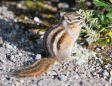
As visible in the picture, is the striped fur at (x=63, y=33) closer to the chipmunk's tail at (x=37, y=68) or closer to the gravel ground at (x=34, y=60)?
the chipmunk's tail at (x=37, y=68)

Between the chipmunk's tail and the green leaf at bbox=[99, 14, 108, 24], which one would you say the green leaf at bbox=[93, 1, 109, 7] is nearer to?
the green leaf at bbox=[99, 14, 108, 24]

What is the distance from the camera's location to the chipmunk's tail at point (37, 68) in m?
6.05

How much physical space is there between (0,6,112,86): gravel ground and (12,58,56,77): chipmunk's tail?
3.1 inches

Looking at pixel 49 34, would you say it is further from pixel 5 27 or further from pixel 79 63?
pixel 5 27

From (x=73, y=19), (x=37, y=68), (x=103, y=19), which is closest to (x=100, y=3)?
(x=103, y=19)

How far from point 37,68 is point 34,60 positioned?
0.47m

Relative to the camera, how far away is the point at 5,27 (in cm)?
785

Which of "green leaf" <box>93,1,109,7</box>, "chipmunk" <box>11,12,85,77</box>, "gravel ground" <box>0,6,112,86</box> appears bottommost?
"gravel ground" <box>0,6,112,86</box>

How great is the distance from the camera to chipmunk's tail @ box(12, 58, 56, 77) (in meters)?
6.05

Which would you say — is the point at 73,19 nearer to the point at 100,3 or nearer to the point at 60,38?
the point at 60,38

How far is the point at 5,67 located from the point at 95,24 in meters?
1.75

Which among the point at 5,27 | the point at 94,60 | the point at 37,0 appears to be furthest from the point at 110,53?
the point at 37,0

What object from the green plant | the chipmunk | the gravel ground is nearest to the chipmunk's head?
the chipmunk

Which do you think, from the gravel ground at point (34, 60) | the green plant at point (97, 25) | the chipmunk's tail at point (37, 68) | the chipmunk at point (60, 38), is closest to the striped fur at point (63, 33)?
the chipmunk at point (60, 38)
